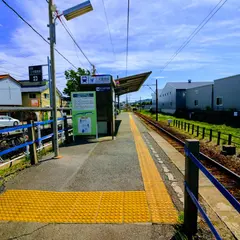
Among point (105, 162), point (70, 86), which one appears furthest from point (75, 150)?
point (70, 86)

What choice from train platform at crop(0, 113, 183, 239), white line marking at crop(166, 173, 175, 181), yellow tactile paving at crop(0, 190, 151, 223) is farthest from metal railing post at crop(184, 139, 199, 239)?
white line marking at crop(166, 173, 175, 181)

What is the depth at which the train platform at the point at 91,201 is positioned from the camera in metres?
3.07

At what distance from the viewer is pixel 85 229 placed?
3.09m

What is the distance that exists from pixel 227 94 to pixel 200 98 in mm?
9283

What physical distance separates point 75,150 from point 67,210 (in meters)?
5.07

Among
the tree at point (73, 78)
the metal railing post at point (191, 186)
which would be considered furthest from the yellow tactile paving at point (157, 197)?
the tree at point (73, 78)

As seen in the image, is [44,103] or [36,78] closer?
[36,78]

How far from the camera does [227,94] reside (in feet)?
81.4

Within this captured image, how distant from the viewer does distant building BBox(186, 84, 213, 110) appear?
3019cm

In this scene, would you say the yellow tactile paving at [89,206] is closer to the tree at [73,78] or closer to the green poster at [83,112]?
the green poster at [83,112]

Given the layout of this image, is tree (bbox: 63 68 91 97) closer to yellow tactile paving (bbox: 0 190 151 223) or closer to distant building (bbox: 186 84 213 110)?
distant building (bbox: 186 84 213 110)

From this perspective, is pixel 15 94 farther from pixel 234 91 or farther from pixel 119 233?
pixel 119 233

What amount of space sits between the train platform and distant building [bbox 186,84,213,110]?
2666 cm

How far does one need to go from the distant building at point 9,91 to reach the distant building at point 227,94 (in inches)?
1227
